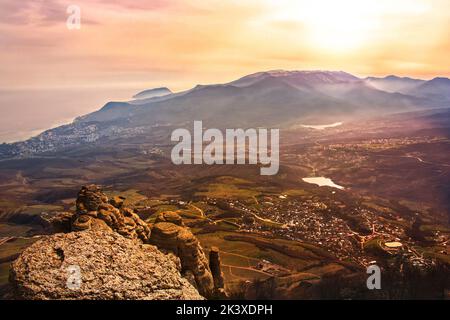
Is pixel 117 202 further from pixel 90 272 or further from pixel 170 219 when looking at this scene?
pixel 90 272

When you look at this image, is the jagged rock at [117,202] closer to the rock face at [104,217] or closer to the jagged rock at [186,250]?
the rock face at [104,217]

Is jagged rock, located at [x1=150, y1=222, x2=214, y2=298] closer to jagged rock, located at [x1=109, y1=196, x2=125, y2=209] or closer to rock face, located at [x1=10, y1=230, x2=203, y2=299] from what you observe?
jagged rock, located at [x1=109, y1=196, x2=125, y2=209]

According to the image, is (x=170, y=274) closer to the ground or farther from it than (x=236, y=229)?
farther from it

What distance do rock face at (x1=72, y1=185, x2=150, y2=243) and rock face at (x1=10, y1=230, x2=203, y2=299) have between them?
9209 millimetres

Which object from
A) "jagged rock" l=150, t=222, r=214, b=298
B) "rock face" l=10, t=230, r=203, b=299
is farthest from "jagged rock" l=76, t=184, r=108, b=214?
"rock face" l=10, t=230, r=203, b=299

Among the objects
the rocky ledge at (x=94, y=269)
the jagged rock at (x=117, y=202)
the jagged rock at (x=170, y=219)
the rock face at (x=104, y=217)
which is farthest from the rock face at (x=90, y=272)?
the jagged rock at (x=117, y=202)

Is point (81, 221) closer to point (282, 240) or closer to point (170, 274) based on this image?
point (170, 274)

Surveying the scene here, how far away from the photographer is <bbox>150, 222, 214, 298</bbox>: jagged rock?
5669cm

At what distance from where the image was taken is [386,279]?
99562 mm

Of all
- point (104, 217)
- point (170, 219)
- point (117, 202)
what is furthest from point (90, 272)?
point (117, 202)

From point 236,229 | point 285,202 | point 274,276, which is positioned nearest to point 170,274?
point 274,276

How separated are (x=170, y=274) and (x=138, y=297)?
18.7 ft

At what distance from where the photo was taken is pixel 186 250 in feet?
188
